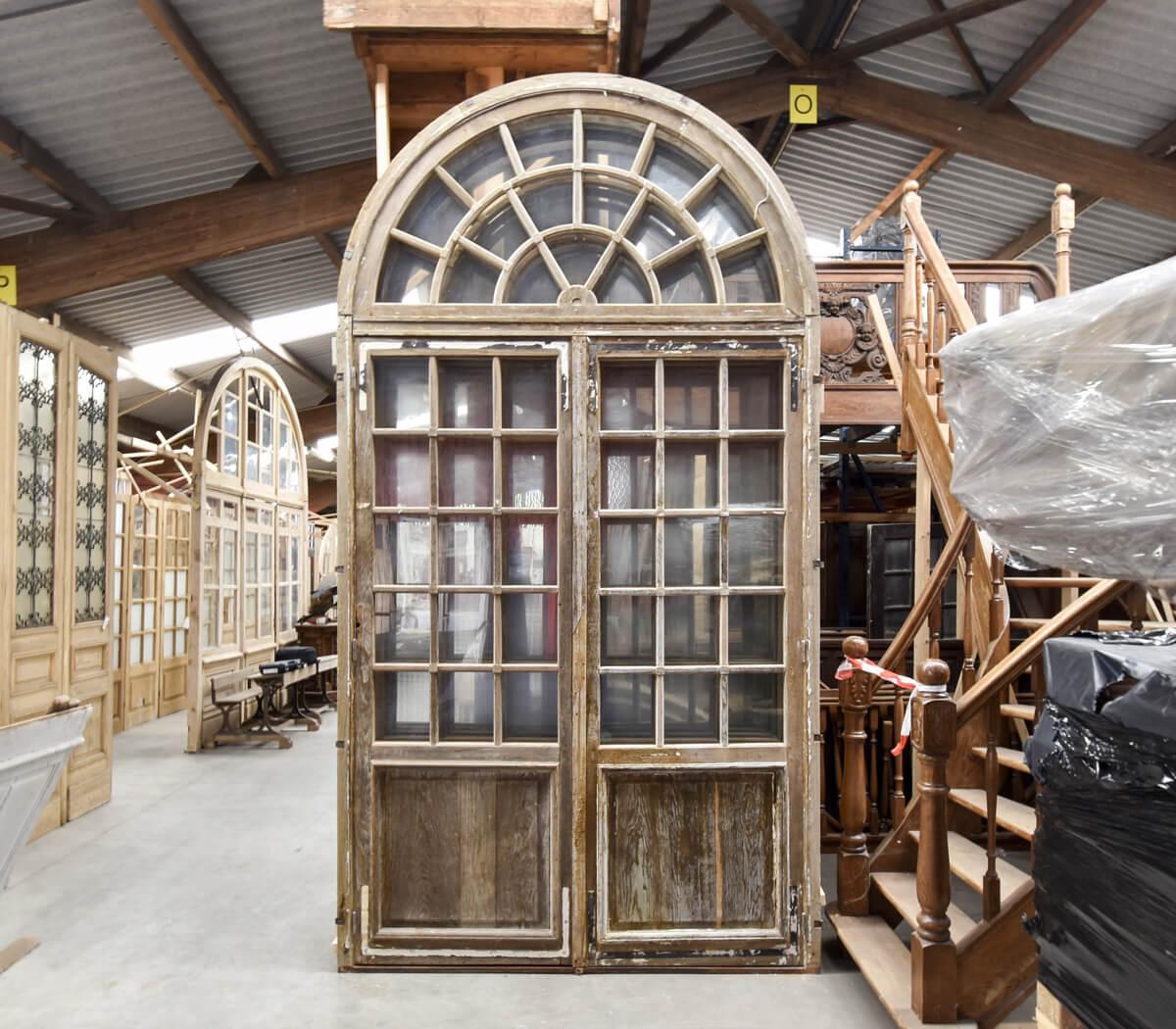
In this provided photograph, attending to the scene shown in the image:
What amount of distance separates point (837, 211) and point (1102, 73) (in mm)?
3969

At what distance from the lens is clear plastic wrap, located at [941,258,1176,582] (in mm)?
1404

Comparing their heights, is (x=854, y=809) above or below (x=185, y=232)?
below

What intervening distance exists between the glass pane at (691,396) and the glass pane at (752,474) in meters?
0.14

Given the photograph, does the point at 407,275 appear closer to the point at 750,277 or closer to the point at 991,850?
the point at 750,277

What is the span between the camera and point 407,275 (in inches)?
121

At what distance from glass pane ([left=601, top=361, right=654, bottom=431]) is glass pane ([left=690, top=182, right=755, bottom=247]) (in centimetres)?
51

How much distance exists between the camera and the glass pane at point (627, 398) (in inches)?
121

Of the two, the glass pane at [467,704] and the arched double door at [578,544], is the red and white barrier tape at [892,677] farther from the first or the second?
the glass pane at [467,704]

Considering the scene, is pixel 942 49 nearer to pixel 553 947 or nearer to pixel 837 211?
pixel 837 211

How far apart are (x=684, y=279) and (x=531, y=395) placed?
64 centimetres

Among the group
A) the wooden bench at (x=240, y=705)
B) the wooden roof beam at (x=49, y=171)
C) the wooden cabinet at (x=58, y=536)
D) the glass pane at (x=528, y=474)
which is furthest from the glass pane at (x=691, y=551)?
the wooden bench at (x=240, y=705)

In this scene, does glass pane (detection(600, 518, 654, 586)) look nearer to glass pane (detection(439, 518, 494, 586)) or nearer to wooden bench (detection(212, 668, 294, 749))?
glass pane (detection(439, 518, 494, 586))

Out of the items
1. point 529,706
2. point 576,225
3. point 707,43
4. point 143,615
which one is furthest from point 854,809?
point 143,615

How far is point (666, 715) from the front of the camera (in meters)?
3.01
